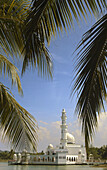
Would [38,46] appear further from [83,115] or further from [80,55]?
[83,115]

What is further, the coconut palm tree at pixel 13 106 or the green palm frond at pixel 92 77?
the coconut palm tree at pixel 13 106

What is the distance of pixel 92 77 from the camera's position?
2.40 m

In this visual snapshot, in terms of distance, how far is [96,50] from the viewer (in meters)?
2.26

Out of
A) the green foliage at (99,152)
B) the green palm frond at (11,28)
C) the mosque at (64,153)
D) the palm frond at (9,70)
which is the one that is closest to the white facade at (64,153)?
the mosque at (64,153)

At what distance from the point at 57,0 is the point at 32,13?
0.29 metres

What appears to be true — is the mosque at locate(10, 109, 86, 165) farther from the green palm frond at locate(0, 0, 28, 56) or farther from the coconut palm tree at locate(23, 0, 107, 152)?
the coconut palm tree at locate(23, 0, 107, 152)

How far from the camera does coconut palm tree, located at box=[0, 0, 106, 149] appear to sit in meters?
2.41

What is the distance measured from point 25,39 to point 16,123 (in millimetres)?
1630

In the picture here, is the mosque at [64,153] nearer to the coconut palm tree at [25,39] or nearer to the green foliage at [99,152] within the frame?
the green foliage at [99,152]

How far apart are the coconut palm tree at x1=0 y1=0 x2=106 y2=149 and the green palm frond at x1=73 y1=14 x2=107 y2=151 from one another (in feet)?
0.84

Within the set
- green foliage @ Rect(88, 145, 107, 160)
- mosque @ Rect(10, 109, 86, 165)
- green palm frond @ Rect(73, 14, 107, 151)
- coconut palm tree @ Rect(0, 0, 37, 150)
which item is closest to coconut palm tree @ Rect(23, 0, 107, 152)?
green palm frond @ Rect(73, 14, 107, 151)

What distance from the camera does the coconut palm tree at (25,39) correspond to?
2414mm

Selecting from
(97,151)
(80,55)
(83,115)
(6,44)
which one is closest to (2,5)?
(6,44)

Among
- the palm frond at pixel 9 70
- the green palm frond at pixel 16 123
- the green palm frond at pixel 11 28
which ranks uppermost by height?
the green palm frond at pixel 11 28
